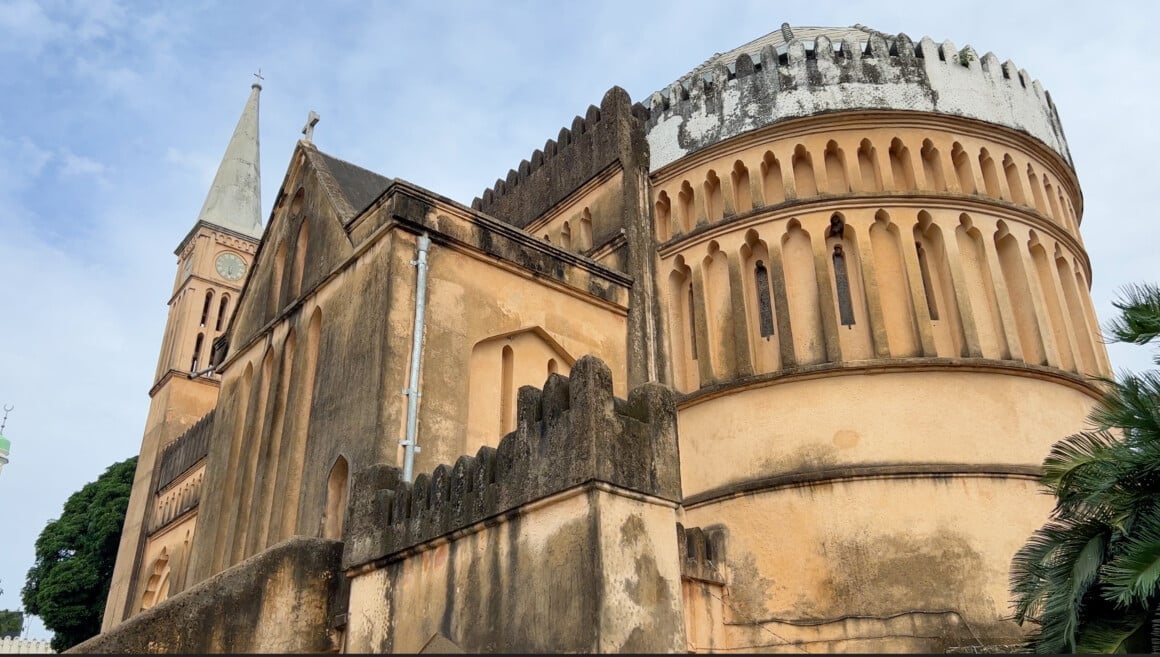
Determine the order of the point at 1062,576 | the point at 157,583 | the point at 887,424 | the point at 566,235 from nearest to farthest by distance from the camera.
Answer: the point at 1062,576
the point at 887,424
the point at 566,235
the point at 157,583

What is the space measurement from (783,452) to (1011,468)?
9.43 feet

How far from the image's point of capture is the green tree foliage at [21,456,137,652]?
36.0 m

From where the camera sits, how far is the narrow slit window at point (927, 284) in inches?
533

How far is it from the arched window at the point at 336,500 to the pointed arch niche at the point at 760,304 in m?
6.15

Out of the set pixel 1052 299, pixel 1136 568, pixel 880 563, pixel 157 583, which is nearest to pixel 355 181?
pixel 880 563

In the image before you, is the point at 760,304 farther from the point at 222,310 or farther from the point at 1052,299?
the point at 222,310

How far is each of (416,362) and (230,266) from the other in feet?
112

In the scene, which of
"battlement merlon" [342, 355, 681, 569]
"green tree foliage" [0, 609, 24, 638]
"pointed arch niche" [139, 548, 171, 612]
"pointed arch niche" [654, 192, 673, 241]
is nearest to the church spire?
"pointed arch niche" [139, 548, 171, 612]

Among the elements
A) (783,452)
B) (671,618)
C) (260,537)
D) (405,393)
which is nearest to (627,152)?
(783,452)

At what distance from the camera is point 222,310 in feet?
135

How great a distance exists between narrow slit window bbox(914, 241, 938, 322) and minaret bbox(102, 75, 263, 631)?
85.0 feet

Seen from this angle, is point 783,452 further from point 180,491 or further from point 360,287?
point 180,491

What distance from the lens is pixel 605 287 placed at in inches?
555

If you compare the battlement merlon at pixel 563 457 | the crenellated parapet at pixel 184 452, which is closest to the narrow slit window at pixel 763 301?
the battlement merlon at pixel 563 457
